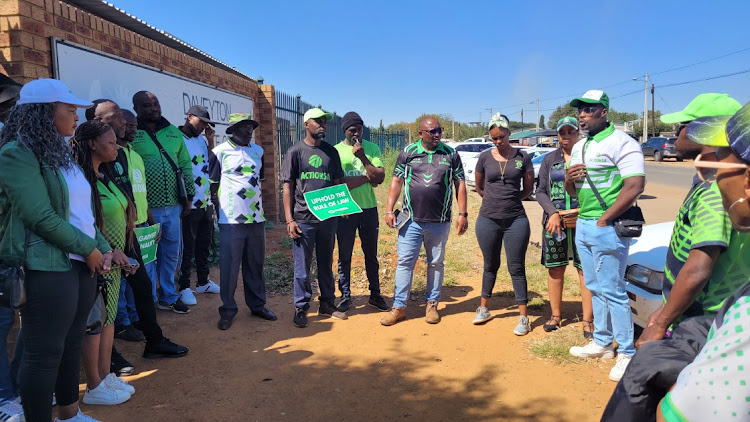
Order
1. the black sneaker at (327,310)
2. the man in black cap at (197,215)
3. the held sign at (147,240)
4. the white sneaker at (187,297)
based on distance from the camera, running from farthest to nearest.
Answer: the man in black cap at (197,215) → the white sneaker at (187,297) → the black sneaker at (327,310) → the held sign at (147,240)

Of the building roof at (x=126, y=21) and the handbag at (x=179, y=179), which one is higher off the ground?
the building roof at (x=126, y=21)

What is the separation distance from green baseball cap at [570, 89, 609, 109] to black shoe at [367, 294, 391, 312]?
8.95ft

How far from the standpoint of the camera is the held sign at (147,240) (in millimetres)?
3613

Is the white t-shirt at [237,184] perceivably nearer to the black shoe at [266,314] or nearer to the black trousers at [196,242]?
the black shoe at [266,314]

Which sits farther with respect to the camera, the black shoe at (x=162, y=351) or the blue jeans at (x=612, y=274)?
the black shoe at (x=162, y=351)

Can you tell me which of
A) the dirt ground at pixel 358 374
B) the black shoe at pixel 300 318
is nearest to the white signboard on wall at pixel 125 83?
the dirt ground at pixel 358 374

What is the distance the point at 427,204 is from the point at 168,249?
2.63 m

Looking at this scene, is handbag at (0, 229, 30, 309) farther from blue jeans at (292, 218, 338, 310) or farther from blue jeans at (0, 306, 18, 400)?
blue jeans at (292, 218, 338, 310)

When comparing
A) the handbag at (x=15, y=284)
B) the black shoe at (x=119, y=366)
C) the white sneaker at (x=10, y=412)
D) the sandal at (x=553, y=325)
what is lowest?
the sandal at (x=553, y=325)

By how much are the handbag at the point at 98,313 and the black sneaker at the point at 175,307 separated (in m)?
2.07

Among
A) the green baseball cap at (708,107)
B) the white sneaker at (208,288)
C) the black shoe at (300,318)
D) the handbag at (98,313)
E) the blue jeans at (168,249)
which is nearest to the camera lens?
the green baseball cap at (708,107)

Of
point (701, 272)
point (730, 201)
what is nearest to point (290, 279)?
point (701, 272)

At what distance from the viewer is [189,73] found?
692cm

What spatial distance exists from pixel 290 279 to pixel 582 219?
146 inches
